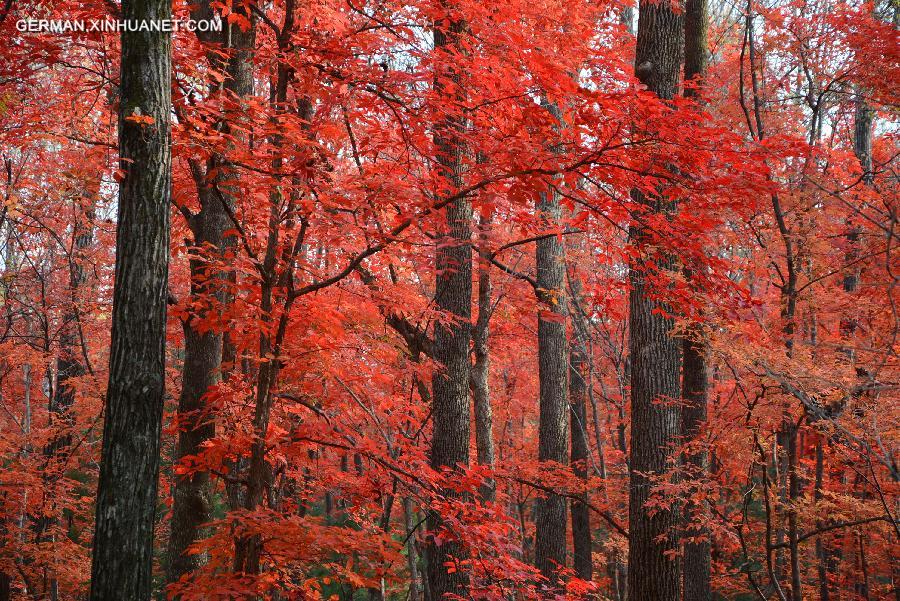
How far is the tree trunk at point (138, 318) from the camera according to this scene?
11.3ft

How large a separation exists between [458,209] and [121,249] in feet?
12.0

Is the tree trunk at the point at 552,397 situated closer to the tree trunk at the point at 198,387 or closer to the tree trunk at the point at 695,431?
the tree trunk at the point at 695,431

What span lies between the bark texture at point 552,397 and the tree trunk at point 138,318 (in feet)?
22.6

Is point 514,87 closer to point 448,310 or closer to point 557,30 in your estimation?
point 448,310

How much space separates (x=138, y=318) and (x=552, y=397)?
25.6 feet

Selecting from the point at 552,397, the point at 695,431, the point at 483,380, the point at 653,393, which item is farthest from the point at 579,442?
the point at 653,393

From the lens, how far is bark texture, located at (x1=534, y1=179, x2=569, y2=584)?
32.9ft

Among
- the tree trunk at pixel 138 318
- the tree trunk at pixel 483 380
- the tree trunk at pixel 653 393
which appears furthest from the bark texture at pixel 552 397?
the tree trunk at pixel 138 318

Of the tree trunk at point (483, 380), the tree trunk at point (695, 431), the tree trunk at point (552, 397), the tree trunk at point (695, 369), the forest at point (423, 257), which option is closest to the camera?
the forest at point (423, 257)

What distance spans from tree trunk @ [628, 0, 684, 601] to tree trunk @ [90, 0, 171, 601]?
378 cm

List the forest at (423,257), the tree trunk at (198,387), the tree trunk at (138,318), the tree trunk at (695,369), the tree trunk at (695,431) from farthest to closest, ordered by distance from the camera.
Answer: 1. the tree trunk at (695,431)
2. the tree trunk at (695,369)
3. the tree trunk at (198,387)
4. the forest at (423,257)
5. the tree trunk at (138,318)

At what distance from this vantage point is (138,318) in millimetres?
3529

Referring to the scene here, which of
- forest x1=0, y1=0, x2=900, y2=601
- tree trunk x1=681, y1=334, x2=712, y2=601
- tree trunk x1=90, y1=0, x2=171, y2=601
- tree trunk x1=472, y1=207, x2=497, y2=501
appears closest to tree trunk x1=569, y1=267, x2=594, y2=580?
forest x1=0, y1=0, x2=900, y2=601

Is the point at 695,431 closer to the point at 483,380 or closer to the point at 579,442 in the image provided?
the point at 483,380
